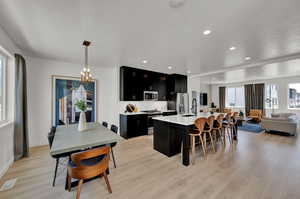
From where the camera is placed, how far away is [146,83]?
17.3ft

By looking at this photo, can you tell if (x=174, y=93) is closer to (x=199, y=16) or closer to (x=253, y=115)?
(x=199, y=16)

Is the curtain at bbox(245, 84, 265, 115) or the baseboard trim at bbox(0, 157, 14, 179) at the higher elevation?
the curtain at bbox(245, 84, 265, 115)

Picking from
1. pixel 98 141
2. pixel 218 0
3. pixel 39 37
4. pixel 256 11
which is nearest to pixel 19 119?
pixel 39 37

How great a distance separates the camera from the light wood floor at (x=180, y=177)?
1862 millimetres

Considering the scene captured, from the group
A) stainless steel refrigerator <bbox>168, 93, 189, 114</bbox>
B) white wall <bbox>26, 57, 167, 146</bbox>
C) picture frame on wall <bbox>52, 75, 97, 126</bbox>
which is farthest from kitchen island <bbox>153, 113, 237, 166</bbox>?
white wall <bbox>26, 57, 167, 146</bbox>

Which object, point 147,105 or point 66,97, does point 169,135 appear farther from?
point 66,97

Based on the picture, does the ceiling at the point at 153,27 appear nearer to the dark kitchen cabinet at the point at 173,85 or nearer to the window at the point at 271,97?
the dark kitchen cabinet at the point at 173,85

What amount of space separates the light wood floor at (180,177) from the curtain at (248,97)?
592 centimetres

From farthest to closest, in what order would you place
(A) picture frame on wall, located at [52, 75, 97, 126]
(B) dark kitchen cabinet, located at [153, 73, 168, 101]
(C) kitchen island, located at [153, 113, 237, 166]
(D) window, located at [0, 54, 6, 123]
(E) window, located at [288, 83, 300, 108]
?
1. (E) window, located at [288, 83, 300, 108]
2. (B) dark kitchen cabinet, located at [153, 73, 168, 101]
3. (A) picture frame on wall, located at [52, 75, 97, 126]
4. (C) kitchen island, located at [153, 113, 237, 166]
5. (D) window, located at [0, 54, 6, 123]

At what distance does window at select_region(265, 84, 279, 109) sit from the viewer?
7468 millimetres

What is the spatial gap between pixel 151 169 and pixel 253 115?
806cm

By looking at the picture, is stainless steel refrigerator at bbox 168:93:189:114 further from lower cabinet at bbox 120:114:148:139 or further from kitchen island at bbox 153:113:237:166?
kitchen island at bbox 153:113:237:166

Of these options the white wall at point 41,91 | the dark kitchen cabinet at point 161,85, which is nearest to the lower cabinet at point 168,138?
the dark kitchen cabinet at point 161,85

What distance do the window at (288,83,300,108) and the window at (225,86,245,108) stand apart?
2.27 meters
